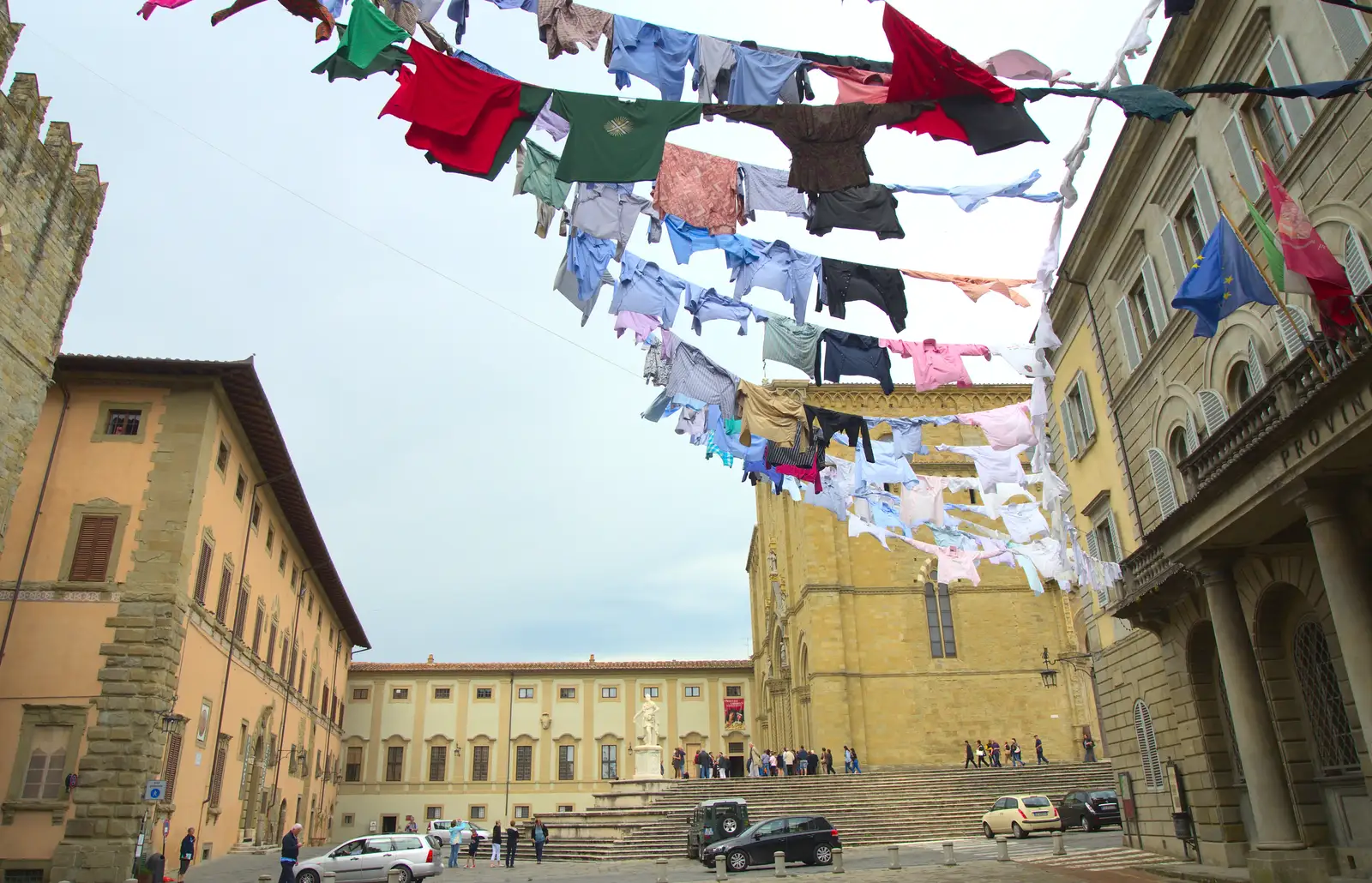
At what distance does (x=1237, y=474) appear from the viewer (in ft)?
38.1

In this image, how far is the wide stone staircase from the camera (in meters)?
29.1

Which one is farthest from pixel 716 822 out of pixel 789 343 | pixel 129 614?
pixel 789 343

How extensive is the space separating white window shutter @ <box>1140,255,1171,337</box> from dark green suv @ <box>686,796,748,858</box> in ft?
56.3

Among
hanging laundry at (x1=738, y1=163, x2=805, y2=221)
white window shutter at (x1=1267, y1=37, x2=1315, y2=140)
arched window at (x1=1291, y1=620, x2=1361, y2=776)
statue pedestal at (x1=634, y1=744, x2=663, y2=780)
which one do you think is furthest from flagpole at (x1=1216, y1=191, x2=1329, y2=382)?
statue pedestal at (x1=634, y1=744, x2=663, y2=780)

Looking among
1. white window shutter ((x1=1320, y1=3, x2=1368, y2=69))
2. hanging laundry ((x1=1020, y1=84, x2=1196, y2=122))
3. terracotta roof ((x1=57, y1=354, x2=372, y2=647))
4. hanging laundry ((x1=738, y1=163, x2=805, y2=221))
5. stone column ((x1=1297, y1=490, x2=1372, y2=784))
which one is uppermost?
terracotta roof ((x1=57, y1=354, x2=372, y2=647))

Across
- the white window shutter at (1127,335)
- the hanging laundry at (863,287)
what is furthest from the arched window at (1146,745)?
the hanging laundry at (863,287)

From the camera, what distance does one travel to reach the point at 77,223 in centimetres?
2064

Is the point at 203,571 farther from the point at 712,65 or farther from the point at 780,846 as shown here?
the point at 712,65

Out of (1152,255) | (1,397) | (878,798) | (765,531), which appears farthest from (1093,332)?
(765,531)

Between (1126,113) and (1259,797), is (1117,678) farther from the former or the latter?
(1126,113)

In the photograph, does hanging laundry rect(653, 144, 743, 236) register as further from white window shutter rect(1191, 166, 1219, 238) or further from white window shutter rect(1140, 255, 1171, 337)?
white window shutter rect(1140, 255, 1171, 337)

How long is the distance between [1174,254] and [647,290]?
9.57 meters

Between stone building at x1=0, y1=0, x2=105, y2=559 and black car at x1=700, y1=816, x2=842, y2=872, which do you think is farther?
black car at x1=700, y1=816, x2=842, y2=872

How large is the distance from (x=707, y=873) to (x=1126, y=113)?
63.9 feet
